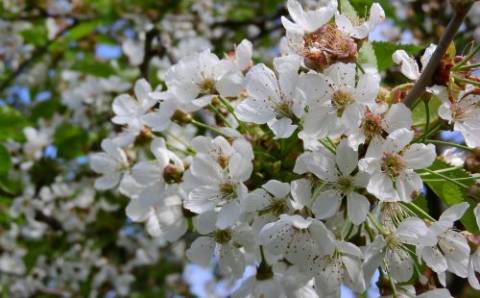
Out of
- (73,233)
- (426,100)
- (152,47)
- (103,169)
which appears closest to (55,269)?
(73,233)

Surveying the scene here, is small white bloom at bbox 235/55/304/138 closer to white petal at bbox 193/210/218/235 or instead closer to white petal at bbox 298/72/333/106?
white petal at bbox 298/72/333/106

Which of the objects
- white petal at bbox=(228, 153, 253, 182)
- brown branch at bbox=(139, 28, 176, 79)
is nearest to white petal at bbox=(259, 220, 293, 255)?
white petal at bbox=(228, 153, 253, 182)

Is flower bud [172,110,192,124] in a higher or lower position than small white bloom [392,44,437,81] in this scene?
lower

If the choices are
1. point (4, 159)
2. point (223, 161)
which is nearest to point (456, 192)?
point (223, 161)

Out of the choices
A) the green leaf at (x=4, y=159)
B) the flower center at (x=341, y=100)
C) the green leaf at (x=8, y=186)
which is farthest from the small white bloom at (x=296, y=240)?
the green leaf at (x=8, y=186)

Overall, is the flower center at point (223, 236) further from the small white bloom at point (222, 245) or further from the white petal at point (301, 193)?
the white petal at point (301, 193)

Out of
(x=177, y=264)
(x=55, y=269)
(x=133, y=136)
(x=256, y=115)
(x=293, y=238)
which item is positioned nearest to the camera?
(x=293, y=238)

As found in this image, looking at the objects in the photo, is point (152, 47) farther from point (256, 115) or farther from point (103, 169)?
point (256, 115)
